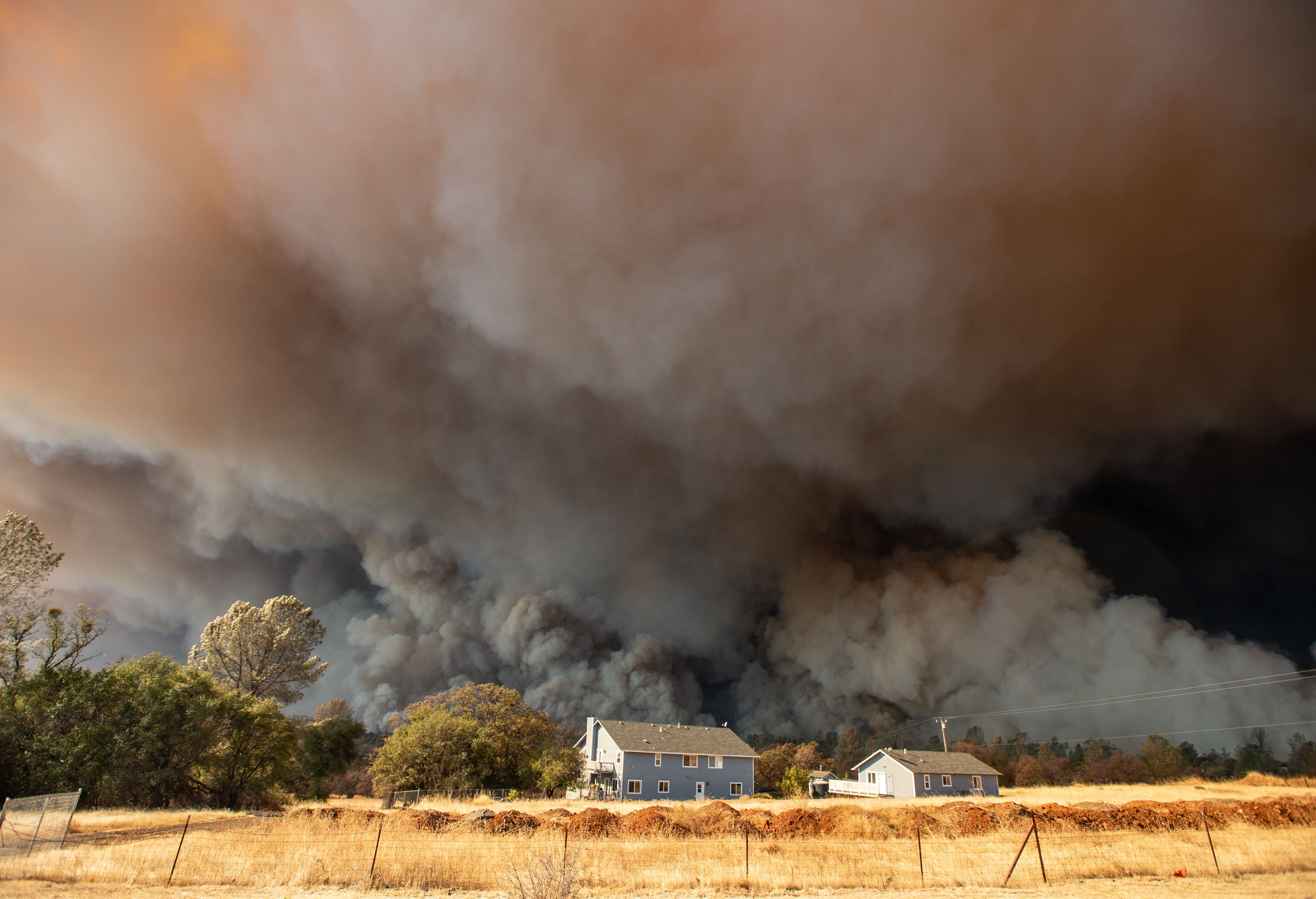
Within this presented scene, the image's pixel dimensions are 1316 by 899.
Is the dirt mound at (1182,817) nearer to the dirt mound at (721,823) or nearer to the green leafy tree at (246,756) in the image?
the dirt mound at (721,823)

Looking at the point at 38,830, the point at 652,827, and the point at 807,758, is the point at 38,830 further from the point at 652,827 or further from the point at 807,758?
the point at 807,758

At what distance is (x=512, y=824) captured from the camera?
26.6 m

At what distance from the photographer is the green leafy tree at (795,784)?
59.6 m

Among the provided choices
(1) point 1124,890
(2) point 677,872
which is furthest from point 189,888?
(1) point 1124,890

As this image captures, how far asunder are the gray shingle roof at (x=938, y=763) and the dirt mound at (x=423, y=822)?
50.3m

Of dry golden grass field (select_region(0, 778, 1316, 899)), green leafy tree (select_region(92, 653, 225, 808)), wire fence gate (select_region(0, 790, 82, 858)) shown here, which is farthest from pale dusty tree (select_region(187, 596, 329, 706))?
wire fence gate (select_region(0, 790, 82, 858))

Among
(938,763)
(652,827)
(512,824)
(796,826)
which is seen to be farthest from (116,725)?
(938,763)

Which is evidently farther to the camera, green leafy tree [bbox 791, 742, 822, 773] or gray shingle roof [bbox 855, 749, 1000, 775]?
green leafy tree [bbox 791, 742, 822, 773]

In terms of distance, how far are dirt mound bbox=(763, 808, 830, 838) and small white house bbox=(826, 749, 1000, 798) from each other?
39.1 metres

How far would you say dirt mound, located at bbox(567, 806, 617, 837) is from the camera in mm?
25062

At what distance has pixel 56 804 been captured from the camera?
18.9m

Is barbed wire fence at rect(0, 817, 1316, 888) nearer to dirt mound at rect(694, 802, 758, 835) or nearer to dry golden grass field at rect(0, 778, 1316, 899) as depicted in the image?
dry golden grass field at rect(0, 778, 1316, 899)

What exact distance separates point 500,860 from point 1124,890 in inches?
656

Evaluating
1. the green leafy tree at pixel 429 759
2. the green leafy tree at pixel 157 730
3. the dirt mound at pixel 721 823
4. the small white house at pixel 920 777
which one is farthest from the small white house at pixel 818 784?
the green leafy tree at pixel 157 730
